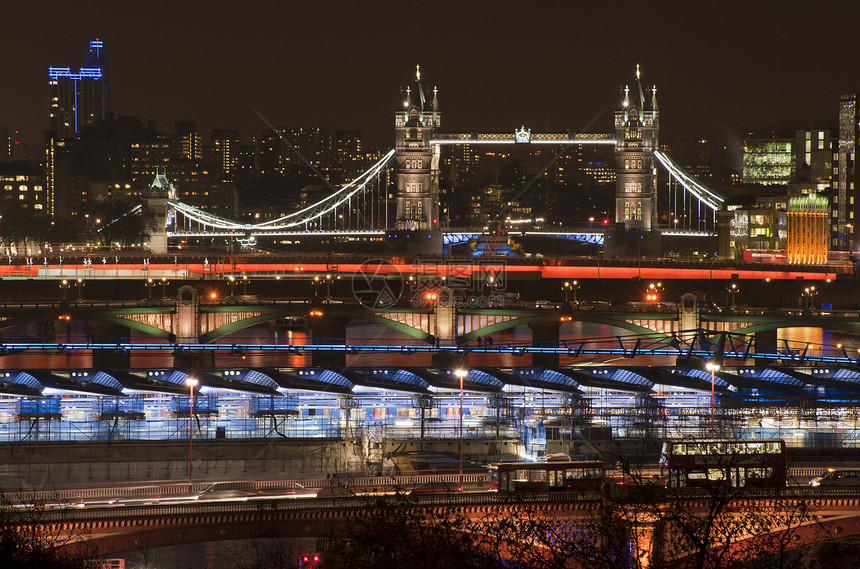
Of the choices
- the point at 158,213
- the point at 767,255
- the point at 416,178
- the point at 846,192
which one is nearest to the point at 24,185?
the point at 158,213

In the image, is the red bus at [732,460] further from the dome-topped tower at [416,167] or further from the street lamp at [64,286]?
the dome-topped tower at [416,167]

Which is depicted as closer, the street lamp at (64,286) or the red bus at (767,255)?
the street lamp at (64,286)

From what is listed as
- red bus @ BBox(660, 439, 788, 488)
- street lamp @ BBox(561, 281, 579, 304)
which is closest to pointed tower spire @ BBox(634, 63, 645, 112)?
street lamp @ BBox(561, 281, 579, 304)

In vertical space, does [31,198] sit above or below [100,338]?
above

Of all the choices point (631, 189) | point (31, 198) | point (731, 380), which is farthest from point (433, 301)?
point (31, 198)

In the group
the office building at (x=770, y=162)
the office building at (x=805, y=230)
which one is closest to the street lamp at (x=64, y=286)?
the office building at (x=805, y=230)

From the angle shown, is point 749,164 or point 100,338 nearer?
point 100,338

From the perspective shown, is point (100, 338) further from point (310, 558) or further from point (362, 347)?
point (310, 558)
